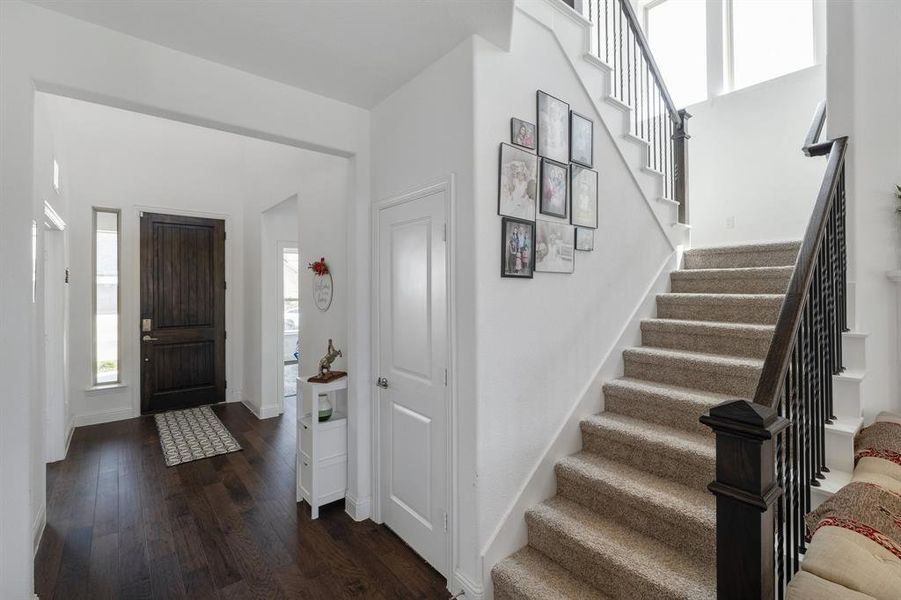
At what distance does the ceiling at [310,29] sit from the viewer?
185 cm

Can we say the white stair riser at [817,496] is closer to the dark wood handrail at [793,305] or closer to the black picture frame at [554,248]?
the dark wood handrail at [793,305]

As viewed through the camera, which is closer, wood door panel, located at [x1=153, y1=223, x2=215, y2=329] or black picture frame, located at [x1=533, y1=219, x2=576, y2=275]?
black picture frame, located at [x1=533, y1=219, x2=576, y2=275]

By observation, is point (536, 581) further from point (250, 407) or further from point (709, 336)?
point (250, 407)

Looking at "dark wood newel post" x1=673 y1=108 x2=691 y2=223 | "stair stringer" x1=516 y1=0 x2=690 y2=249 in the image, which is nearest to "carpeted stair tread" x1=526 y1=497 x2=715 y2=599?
"stair stringer" x1=516 y1=0 x2=690 y2=249

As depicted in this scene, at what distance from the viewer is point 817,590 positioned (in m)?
1.10

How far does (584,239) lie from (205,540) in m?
2.96

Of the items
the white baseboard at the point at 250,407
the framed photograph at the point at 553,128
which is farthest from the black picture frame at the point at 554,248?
the white baseboard at the point at 250,407

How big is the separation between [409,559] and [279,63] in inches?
112

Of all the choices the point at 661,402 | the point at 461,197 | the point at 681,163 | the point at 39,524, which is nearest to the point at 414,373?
the point at 461,197

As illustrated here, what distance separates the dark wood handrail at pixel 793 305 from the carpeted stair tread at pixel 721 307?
79 centimetres

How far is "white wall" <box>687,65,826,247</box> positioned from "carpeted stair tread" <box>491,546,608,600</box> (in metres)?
3.52

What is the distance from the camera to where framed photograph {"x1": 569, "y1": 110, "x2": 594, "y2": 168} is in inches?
101

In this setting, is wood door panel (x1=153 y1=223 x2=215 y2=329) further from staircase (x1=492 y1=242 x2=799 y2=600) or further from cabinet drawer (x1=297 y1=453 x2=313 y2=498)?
staircase (x1=492 y1=242 x2=799 y2=600)

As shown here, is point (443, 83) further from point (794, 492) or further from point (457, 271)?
point (794, 492)
